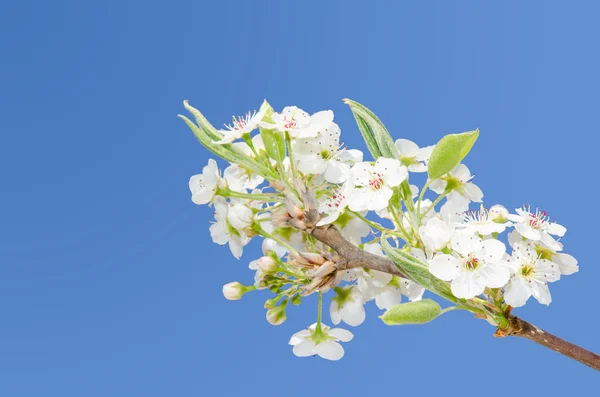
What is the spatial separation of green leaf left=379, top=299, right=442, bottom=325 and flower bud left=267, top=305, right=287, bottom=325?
42cm

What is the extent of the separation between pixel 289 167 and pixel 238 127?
0.17 metres

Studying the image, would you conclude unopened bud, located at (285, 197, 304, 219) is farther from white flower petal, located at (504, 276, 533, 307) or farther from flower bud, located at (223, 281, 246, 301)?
white flower petal, located at (504, 276, 533, 307)

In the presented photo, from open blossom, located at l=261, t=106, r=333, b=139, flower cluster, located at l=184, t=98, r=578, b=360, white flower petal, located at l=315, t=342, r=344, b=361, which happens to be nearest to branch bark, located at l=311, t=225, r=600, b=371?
flower cluster, located at l=184, t=98, r=578, b=360

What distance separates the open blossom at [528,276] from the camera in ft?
5.06

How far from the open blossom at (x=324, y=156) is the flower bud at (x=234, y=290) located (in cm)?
39

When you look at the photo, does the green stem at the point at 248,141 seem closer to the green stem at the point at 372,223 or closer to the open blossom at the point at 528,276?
the green stem at the point at 372,223

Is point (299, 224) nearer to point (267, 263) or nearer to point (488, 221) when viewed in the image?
point (267, 263)

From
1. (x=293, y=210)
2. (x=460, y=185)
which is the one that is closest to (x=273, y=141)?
(x=293, y=210)

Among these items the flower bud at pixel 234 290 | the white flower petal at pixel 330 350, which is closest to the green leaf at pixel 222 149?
the flower bud at pixel 234 290

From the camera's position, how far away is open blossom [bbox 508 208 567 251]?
5.54ft

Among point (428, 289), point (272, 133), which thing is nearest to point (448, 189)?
point (428, 289)

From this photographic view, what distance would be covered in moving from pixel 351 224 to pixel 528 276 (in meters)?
0.47

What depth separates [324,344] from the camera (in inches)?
77.5

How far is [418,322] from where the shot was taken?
153cm
